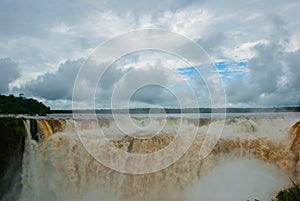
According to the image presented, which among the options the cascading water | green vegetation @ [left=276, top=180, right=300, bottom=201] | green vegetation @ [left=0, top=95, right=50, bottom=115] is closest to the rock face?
the cascading water

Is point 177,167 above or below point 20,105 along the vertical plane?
below

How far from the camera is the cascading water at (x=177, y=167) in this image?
14.1 m

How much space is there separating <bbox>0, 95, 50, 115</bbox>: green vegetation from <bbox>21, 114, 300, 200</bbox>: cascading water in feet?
42.7

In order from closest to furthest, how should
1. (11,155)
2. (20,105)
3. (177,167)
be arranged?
(177,167)
(11,155)
(20,105)

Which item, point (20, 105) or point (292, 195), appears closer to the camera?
point (292, 195)

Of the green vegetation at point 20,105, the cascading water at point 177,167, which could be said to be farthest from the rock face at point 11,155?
the green vegetation at point 20,105

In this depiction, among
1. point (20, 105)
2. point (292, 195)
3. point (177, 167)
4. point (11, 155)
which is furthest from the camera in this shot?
point (20, 105)

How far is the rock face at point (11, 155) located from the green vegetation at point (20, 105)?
12589mm

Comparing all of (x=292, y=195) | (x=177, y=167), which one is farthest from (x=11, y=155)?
(x=292, y=195)

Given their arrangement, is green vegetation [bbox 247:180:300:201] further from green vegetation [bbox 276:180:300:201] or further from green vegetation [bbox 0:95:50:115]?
green vegetation [bbox 0:95:50:115]

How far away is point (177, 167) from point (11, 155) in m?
6.78

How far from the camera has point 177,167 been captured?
15000mm

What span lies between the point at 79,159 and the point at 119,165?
1.66 meters

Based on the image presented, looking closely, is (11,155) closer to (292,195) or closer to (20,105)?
(292,195)
